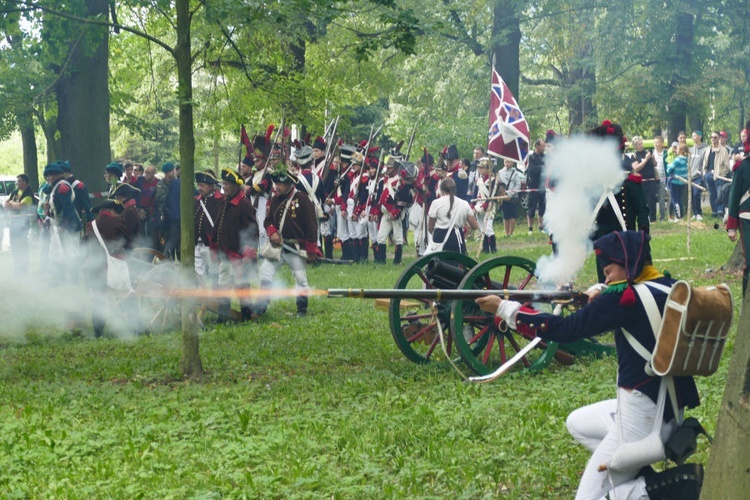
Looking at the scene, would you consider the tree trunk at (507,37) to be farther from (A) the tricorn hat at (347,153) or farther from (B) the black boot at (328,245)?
(B) the black boot at (328,245)

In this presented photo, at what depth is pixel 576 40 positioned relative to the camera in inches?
1452

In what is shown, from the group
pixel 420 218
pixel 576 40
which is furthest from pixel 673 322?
pixel 576 40

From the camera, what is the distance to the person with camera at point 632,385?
486cm

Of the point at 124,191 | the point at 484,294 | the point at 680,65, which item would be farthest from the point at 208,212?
the point at 680,65

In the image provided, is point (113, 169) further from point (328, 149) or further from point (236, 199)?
point (236, 199)

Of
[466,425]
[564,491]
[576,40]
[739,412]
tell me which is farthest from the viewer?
[576,40]

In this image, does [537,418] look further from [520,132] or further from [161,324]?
[520,132]

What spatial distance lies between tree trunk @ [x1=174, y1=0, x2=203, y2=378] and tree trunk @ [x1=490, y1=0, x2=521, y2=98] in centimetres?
2215

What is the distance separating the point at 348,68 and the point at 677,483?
2558 centimetres

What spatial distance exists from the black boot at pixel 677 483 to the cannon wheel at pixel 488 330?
3.72 metres

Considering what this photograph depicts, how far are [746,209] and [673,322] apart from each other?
5.76 metres

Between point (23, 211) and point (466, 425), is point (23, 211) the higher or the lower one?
the higher one

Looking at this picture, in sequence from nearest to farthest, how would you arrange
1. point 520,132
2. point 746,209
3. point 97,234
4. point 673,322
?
point 673,322, point 746,209, point 97,234, point 520,132

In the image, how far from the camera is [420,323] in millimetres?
9867
